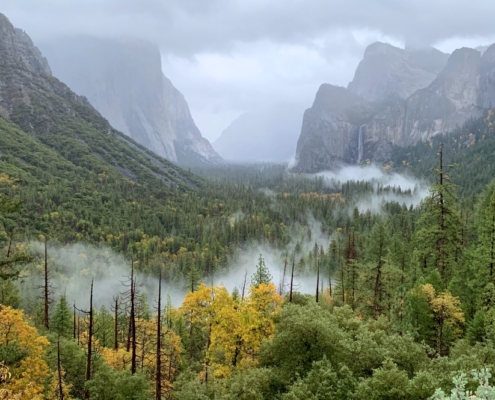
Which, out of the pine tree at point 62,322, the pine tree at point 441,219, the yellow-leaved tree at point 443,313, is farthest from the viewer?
the pine tree at point 62,322

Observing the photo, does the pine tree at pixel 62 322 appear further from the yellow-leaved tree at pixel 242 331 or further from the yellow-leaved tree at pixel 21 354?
the yellow-leaved tree at pixel 242 331

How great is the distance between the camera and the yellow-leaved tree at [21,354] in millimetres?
26031

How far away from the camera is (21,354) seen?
26.0m

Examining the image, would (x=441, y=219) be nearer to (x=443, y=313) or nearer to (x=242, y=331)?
(x=443, y=313)

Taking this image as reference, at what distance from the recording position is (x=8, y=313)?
29.6 m

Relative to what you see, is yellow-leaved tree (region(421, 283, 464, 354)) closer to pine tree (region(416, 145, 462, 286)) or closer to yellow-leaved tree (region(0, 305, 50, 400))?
pine tree (region(416, 145, 462, 286))

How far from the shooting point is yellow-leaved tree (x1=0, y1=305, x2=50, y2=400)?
26031 mm

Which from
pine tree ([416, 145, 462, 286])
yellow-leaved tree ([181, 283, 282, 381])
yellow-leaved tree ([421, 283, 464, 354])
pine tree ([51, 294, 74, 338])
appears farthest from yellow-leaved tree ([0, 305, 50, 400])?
pine tree ([416, 145, 462, 286])

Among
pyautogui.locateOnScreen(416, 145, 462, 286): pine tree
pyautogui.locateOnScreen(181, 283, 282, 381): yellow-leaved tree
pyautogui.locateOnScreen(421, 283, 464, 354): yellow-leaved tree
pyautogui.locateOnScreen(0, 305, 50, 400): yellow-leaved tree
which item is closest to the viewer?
pyautogui.locateOnScreen(0, 305, 50, 400): yellow-leaved tree

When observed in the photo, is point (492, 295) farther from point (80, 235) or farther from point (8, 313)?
point (80, 235)

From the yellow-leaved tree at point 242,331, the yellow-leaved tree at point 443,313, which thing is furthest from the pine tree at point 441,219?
the yellow-leaved tree at point 242,331

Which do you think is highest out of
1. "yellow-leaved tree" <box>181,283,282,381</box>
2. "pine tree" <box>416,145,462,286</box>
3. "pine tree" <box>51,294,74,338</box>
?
"pine tree" <box>416,145,462,286</box>

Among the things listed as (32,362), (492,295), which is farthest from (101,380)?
(492,295)

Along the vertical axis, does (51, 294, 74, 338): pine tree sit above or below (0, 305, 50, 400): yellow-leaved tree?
below
